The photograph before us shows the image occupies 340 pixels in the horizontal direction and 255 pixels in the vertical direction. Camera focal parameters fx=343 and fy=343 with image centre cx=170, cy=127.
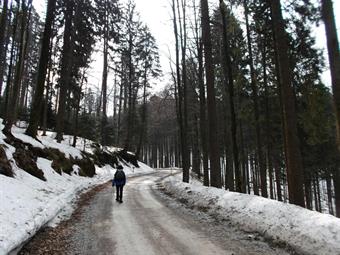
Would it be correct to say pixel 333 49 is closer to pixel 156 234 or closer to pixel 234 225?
pixel 234 225

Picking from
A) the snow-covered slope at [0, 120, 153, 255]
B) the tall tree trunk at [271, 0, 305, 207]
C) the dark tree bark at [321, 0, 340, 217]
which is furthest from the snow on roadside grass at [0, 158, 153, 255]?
the dark tree bark at [321, 0, 340, 217]

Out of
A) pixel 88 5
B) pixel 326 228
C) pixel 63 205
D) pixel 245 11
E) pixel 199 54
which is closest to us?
pixel 326 228

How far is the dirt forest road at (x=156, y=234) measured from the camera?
7091 millimetres

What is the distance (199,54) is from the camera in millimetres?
21375

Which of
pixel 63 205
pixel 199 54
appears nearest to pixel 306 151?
pixel 199 54

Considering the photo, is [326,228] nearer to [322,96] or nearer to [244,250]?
[244,250]

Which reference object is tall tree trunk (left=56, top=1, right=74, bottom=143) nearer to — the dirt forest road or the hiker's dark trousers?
the hiker's dark trousers

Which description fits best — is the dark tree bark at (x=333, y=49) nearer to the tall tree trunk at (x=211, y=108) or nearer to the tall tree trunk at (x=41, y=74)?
the tall tree trunk at (x=211, y=108)

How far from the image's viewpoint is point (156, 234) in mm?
8406

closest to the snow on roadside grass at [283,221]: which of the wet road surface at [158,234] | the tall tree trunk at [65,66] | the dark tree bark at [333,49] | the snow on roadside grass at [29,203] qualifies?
the wet road surface at [158,234]

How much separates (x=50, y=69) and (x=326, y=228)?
1144 inches

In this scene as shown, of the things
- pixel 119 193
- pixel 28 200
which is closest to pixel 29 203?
pixel 28 200

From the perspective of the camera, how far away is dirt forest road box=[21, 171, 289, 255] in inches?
279

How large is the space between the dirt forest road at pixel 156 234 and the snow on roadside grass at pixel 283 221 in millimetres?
357
